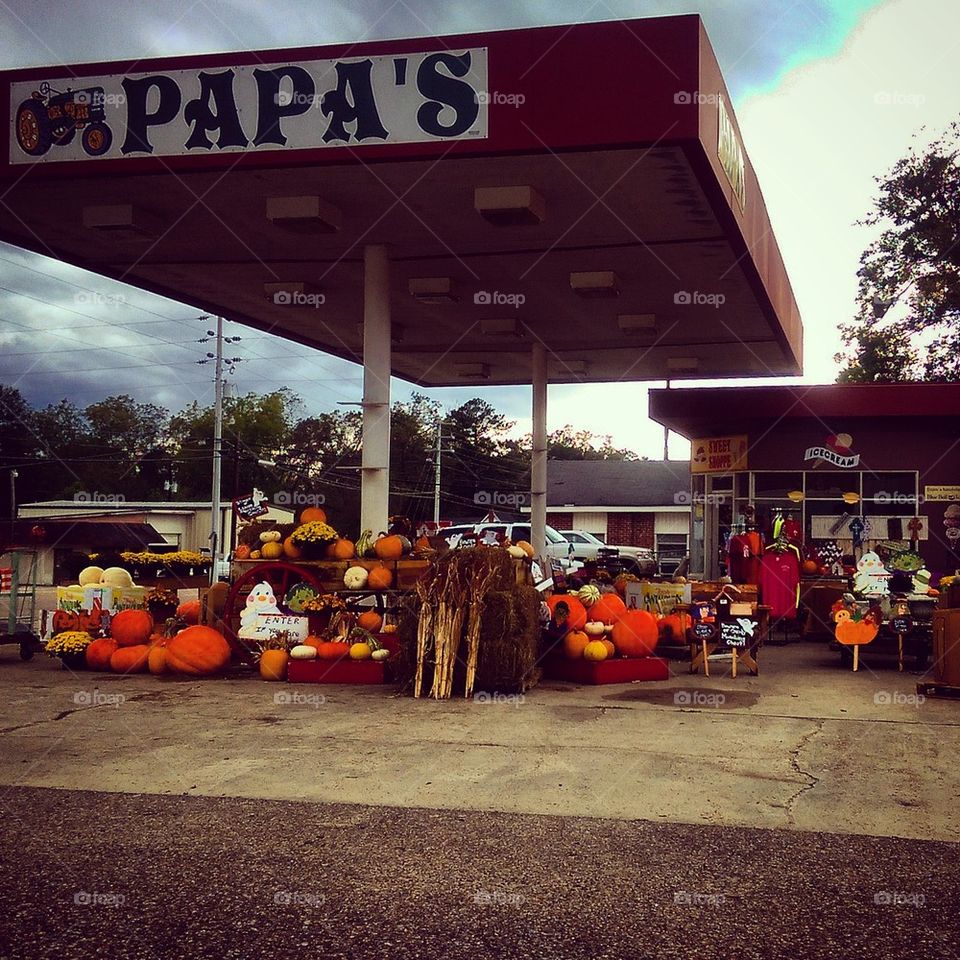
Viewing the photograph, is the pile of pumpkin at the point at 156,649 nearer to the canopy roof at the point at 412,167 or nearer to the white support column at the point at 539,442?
the canopy roof at the point at 412,167

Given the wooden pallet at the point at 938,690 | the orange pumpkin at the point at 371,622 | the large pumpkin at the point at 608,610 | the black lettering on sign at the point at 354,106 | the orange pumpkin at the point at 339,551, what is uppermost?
the black lettering on sign at the point at 354,106

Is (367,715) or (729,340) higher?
(729,340)

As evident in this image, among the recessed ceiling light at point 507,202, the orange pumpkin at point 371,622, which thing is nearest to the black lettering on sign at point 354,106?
the recessed ceiling light at point 507,202

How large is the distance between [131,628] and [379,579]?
3.05 m

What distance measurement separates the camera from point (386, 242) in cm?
1612

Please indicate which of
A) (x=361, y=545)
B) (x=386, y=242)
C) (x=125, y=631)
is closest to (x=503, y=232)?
(x=386, y=242)

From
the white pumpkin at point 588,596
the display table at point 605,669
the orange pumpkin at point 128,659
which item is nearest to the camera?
the display table at point 605,669

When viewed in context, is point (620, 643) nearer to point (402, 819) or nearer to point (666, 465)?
Answer: point (402, 819)

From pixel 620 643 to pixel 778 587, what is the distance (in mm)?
5040

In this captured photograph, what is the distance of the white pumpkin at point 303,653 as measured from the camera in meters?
11.6

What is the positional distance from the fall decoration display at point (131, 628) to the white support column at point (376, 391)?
3.84m

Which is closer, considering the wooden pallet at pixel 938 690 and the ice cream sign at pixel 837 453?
the wooden pallet at pixel 938 690

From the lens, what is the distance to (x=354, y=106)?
12211 mm

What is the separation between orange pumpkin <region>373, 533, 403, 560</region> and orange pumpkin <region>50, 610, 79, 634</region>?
3806mm
